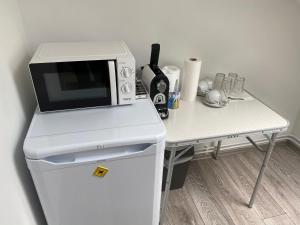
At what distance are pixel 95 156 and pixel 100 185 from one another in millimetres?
152

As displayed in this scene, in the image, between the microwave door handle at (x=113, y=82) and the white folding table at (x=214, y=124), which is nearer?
the microwave door handle at (x=113, y=82)

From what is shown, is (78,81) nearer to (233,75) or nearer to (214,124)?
(214,124)

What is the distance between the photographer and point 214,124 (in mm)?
1376

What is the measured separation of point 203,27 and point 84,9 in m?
0.80

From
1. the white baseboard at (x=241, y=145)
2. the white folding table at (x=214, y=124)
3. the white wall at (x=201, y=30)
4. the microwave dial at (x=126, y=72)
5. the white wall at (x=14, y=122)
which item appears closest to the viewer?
the white wall at (x=14, y=122)

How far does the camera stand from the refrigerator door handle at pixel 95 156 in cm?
93

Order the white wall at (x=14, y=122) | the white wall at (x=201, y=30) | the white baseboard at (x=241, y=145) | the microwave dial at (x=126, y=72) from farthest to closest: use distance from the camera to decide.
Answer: the white baseboard at (x=241, y=145), the white wall at (x=201, y=30), the microwave dial at (x=126, y=72), the white wall at (x=14, y=122)

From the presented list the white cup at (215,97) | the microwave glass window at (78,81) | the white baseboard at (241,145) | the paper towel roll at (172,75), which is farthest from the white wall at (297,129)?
the microwave glass window at (78,81)

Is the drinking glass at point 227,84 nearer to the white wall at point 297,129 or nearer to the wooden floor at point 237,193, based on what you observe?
the wooden floor at point 237,193

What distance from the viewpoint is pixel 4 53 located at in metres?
0.99

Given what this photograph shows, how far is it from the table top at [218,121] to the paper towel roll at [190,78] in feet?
0.18

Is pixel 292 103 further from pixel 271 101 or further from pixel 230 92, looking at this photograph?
pixel 230 92

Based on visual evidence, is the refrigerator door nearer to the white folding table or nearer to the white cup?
the white folding table

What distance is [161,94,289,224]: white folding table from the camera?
50.1 inches
